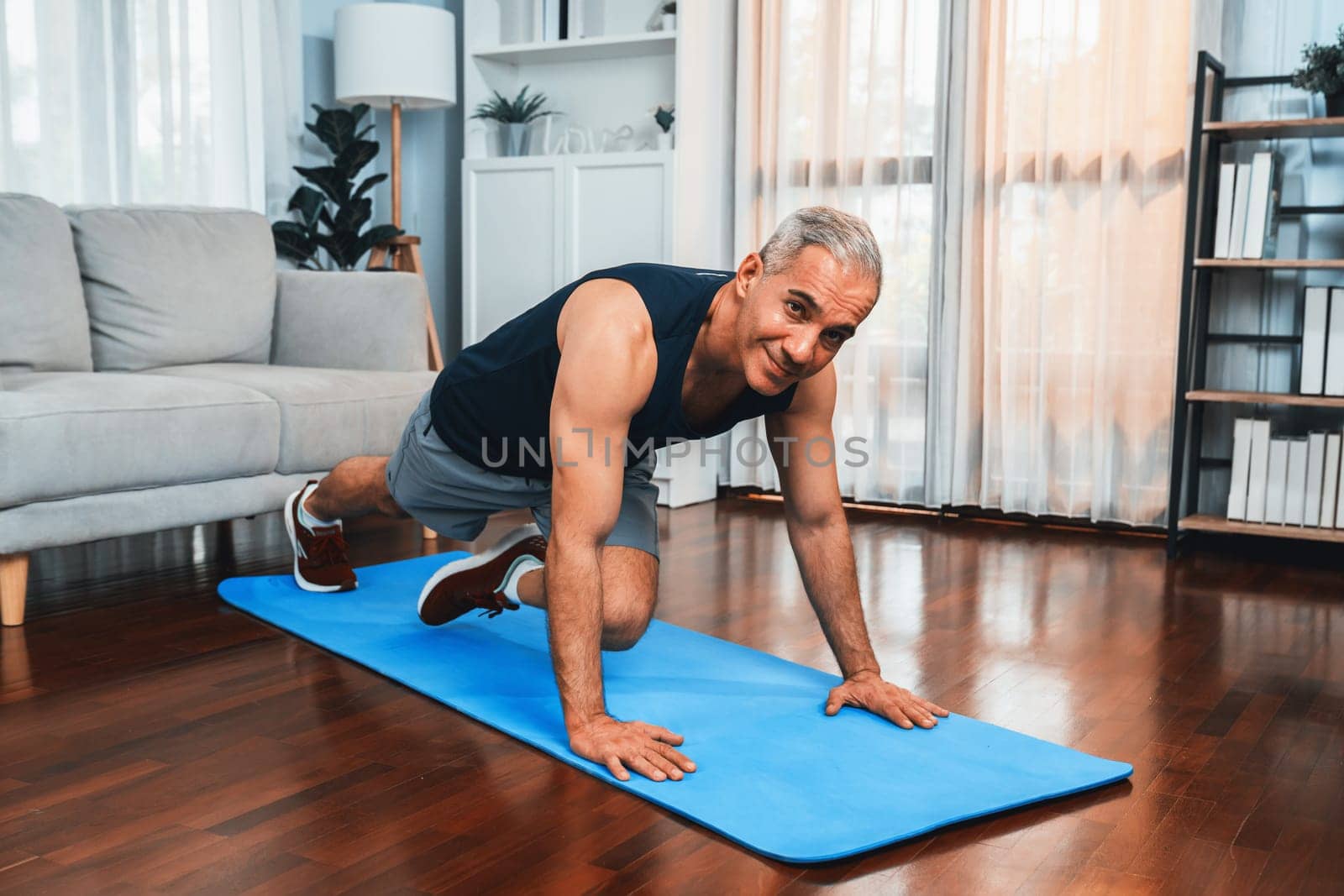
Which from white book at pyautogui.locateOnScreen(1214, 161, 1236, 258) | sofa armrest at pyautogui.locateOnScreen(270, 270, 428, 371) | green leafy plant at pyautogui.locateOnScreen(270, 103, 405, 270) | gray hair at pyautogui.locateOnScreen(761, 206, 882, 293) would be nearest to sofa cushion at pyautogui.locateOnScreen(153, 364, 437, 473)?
sofa armrest at pyautogui.locateOnScreen(270, 270, 428, 371)

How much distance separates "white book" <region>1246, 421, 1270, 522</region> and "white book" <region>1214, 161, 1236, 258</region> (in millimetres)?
478

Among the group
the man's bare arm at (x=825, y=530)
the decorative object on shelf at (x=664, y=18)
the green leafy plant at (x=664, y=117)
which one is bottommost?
the man's bare arm at (x=825, y=530)

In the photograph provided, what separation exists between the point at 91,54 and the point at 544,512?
7.85 ft

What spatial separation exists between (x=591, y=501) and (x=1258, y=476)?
2.31 m

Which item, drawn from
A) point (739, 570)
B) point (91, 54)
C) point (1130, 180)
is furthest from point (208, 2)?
point (1130, 180)

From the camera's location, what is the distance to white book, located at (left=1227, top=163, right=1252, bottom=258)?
319cm

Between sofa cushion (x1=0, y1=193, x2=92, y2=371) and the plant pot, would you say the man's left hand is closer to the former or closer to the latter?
sofa cushion (x1=0, y1=193, x2=92, y2=371)

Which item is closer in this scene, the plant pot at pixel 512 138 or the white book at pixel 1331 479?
the white book at pixel 1331 479

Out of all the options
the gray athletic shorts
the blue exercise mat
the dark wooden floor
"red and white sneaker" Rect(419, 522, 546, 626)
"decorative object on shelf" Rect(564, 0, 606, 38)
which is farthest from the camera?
"decorative object on shelf" Rect(564, 0, 606, 38)

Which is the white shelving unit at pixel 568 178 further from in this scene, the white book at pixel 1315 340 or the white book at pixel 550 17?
the white book at pixel 1315 340

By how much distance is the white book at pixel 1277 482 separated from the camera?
3.24m

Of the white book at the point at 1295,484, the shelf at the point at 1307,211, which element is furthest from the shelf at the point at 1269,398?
the shelf at the point at 1307,211

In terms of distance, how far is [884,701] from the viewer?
6.13ft

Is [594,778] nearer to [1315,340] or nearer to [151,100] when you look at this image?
[1315,340]
